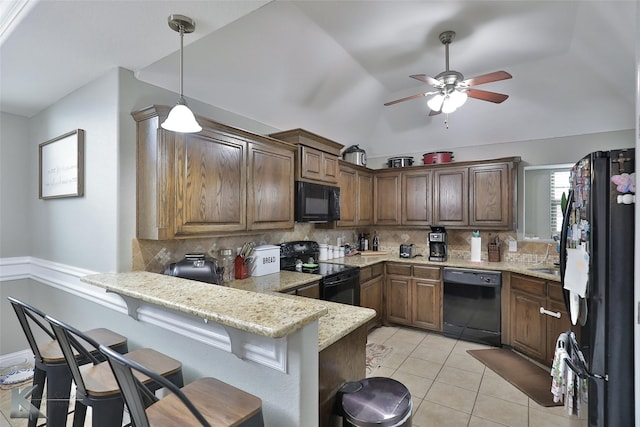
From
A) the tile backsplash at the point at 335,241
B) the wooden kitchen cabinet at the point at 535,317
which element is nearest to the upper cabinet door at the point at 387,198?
the tile backsplash at the point at 335,241

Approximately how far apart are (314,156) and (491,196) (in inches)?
Answer: 91.6

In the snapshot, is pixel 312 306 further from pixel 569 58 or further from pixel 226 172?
pixel 569 58

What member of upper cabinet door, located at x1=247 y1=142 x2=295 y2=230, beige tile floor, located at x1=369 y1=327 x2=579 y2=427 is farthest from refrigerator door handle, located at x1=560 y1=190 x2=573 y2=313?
upper cabinet door, located at x1=247 y1=142 x2=295 y2=230

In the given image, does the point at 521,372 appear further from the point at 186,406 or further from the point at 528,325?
the point at 186,406

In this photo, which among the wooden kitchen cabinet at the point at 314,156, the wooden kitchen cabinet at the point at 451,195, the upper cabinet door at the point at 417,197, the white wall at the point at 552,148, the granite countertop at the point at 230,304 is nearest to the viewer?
the granite countertop at the point at 230,304

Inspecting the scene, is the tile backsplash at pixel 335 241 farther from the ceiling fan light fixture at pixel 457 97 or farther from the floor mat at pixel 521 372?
the ceiling fan light fixture at pixel 457 97

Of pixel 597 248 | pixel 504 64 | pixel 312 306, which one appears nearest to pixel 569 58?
pixel 504 64

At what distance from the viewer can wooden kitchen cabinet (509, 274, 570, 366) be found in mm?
2896

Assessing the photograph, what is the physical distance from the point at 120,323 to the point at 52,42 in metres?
1.76

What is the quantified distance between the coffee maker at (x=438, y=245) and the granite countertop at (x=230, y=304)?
320cm

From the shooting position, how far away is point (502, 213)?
3.82 m

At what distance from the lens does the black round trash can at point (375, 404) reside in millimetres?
1244

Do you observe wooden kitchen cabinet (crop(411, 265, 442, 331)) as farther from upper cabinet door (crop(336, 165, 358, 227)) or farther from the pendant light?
the pendant light

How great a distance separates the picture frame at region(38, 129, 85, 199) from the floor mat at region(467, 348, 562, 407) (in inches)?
158
